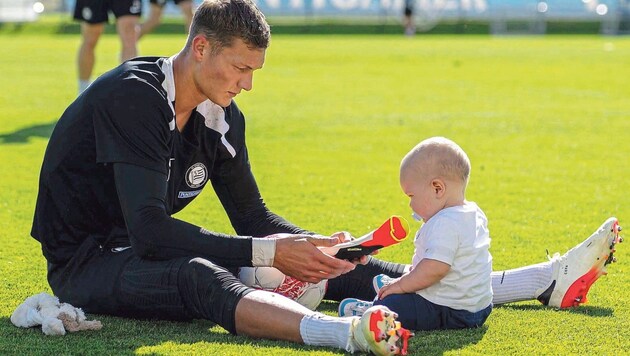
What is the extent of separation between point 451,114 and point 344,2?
1204 inches

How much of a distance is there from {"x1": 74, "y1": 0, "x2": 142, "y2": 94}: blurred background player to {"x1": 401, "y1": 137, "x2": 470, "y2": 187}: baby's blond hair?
8.65m

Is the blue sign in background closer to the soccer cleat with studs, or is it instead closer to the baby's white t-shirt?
the soccer cleat with studs

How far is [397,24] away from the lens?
42.3 metres

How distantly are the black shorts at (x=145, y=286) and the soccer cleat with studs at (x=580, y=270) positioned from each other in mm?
1530

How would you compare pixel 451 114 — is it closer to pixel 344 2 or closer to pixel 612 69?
pixel 612 69

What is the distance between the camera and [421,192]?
4.61m

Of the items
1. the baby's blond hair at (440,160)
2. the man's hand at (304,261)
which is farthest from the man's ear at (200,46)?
the baby's blond hair at (440,160)

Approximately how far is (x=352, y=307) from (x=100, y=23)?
28.9ft

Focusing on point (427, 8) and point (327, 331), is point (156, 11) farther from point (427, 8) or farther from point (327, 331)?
point (427, 8)

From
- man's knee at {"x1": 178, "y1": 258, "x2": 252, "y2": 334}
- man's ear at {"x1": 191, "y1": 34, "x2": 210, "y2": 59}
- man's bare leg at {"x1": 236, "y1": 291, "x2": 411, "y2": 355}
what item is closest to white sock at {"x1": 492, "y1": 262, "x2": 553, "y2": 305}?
man's bare leg at {"x1": 236, "y1": 291, "x2": 411, "y2": 355}

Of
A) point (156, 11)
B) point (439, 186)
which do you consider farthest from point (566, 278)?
point (156, 11)

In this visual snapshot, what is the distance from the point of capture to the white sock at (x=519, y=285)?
516cm

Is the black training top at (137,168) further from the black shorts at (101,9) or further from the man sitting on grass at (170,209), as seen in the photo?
the black shorts at (101,9)

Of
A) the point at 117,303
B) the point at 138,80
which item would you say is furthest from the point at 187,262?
the point at 138,80
